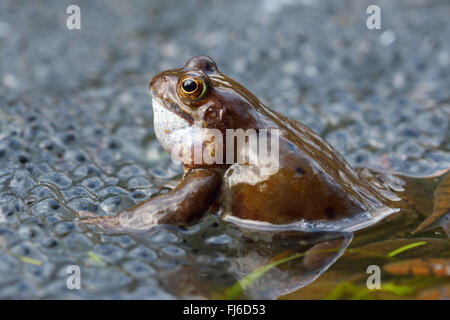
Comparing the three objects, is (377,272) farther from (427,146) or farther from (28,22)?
(28,22)

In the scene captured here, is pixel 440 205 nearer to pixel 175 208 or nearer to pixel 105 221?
pixel 175 208

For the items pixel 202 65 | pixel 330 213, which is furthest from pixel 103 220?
pixel 330 213

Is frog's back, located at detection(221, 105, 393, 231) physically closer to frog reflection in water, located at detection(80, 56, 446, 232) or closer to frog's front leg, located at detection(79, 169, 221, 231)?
frog reflection in water, located at detection(80, 56, 446, 232)

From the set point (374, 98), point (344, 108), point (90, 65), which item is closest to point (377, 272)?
point (344, 108)

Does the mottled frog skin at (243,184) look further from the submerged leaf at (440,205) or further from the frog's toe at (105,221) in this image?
the submerged leaf at (440,205)

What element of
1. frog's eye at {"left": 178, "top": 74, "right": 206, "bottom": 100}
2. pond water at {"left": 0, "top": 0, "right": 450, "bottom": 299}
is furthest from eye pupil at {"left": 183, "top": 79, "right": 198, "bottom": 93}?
pond water at {"left": 0, "top": 0, "right": 450, "bottom": 299}
